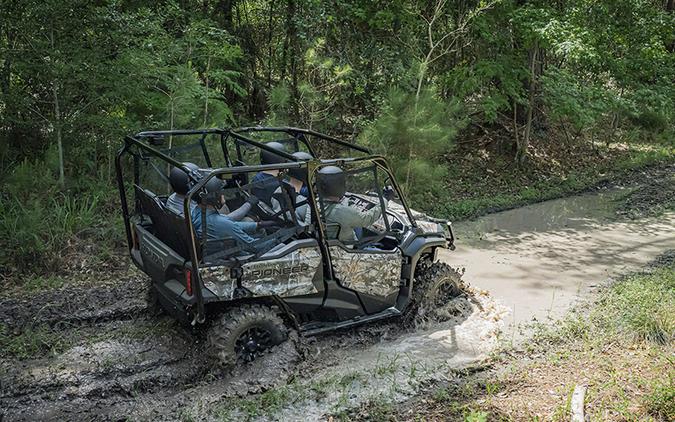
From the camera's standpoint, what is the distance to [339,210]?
6.05m

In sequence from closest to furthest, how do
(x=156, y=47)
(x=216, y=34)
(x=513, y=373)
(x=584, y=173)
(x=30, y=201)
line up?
(x=513, y=373) → (x=30, y=201) → (x=156, y=47) → (x=216, y=34) → (x=584, y=173)

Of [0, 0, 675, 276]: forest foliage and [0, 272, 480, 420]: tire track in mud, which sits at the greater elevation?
[0, 0, 675, 276]: forest foliage

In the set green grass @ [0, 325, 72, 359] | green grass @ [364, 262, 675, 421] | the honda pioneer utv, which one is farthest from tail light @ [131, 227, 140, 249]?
green grass @ [364, 262, 675, 421]

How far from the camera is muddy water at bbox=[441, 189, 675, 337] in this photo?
8031 millimetres

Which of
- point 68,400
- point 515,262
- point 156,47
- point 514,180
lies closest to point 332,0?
point 156,47

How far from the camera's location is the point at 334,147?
13.5 metres

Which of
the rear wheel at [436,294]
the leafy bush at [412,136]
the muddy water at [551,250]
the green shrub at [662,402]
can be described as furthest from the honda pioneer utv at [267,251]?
the leafy bush at [412,136]

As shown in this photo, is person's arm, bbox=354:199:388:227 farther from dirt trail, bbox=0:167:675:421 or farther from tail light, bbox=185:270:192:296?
tail light, bbox=185:270:192:296

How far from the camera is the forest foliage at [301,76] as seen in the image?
8.72m

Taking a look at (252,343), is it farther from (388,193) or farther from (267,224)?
(388,193)

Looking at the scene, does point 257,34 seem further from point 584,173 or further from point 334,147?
point 584,173

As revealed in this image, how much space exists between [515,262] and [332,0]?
21.2 feet

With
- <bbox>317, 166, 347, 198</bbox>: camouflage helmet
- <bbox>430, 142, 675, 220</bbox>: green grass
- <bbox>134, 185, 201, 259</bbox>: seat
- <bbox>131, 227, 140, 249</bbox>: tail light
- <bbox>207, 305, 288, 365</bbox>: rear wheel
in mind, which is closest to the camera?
<bbox>134, 185, 201, 259</bbox>: seat

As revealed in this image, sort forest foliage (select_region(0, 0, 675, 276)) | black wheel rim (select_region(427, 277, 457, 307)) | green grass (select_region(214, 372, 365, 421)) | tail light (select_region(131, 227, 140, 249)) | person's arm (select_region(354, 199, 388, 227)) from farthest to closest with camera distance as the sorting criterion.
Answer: forest foliage (select_region(0, 0, 675, 276)) < black wheel rim (select_region(427, 277, 457, 307)) < tail light (select_region(131, 227, 140, 249)) < person's arm (select_region(354, 199, 388, 227)) < green grass (select_region(214, 372, 365, 421))
